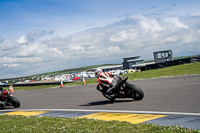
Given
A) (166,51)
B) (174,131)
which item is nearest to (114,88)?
(174,131)

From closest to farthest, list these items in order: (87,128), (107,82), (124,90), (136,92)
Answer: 1. (87,128)
2. (136,92)
3. (124,90)
4. (107,82)

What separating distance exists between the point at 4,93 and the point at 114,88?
5.03 meters

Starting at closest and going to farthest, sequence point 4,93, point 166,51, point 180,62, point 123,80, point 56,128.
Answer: point 56,128, point 123,80, point 4,93, point 180,62, point 166,51

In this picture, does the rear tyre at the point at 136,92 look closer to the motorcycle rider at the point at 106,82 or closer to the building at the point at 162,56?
the motorcycle rider at the point at 106,82

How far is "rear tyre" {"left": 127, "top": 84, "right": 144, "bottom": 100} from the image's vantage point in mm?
10109

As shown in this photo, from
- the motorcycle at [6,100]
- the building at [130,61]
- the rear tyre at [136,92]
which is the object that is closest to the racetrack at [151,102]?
the rear tyre at [136,92]

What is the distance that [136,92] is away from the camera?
1018cm

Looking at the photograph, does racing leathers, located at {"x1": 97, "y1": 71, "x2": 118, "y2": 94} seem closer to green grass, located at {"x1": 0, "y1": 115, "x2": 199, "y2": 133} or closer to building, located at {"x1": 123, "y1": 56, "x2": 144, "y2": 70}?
green grass, located at {"x1": 0, "y1": 115, "x2": 199, "y2": 133}

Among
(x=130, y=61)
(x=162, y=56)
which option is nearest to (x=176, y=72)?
(x=162, y=56)

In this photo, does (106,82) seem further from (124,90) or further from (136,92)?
(136,92)

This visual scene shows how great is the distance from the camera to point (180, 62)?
1328 inches

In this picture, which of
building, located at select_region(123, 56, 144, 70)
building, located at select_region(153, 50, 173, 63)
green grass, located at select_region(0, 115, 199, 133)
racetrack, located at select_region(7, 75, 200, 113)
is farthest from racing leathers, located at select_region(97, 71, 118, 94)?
building, located at select_region(123, 56, 144, 70)

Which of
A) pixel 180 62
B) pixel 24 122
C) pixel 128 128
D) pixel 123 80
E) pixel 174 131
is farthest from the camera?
pixel 180 62

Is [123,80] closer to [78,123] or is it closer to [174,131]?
[78,123]
